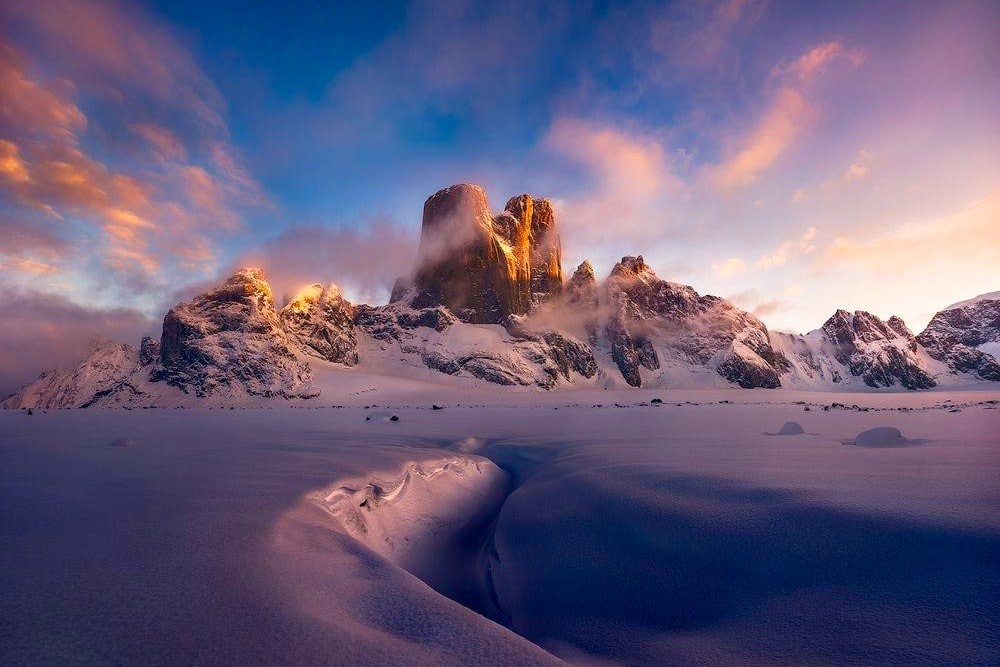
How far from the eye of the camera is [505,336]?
463 ft

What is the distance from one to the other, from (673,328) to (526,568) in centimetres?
16664

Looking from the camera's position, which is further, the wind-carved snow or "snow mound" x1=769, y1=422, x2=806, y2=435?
"snow mound" x1=769, y1=422, x2=806, y2=435

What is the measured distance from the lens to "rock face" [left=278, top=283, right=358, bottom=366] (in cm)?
13125

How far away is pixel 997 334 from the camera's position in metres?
197

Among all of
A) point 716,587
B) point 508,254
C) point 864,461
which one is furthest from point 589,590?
point 508,254

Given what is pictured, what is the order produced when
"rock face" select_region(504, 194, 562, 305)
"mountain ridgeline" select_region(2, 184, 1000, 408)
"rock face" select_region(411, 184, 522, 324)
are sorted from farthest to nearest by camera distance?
"rock face" select_region(504, 194, 562, 305) < "rock face" select_region(411, 184, 522, 324) < "mountain ridgeline" select_region(2, 184, 1000, 408)

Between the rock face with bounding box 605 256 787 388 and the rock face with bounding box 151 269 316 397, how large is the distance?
9911cm

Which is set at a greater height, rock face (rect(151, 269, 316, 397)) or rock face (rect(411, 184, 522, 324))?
rock face (rect(411, 184, 522, 324))

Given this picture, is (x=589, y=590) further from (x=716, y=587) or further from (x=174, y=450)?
(x=174, y=450)

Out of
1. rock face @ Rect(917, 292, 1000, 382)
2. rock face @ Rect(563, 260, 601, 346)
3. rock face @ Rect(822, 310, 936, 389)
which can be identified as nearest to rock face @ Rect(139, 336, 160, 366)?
rock face @ Rect(563, 260, 601, 346)

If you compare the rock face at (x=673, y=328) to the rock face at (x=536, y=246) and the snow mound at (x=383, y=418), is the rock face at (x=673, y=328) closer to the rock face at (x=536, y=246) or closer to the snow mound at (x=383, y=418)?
the rock face at (x=536, y=246)

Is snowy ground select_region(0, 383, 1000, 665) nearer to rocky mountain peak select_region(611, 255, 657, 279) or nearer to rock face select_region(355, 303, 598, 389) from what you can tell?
rock face select_region(355, 303, 598, 389)

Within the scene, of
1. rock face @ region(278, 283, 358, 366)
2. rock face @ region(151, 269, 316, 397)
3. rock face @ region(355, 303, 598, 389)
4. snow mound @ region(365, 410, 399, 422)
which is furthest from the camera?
rock face @ region(278, 283, 358, 366)

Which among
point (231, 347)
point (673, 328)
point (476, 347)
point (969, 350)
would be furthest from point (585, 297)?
point (969, 350)
